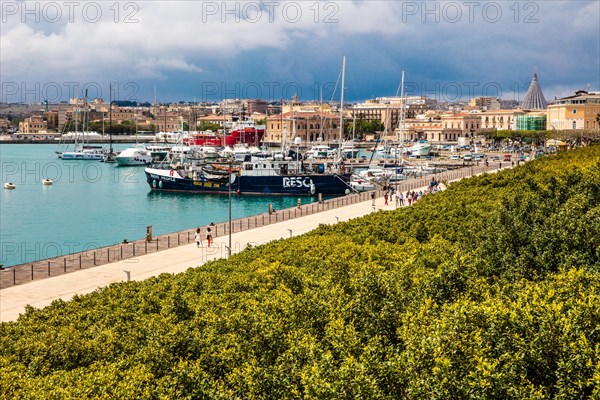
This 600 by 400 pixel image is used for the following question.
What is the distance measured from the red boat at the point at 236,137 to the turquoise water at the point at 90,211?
97.3 feet

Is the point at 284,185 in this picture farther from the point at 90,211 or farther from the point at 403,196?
the point at 90,211

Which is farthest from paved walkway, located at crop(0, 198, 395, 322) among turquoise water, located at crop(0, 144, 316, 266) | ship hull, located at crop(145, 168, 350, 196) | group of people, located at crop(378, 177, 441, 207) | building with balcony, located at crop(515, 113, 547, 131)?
building with balcony, located at crop(515, 113, 547, 131)

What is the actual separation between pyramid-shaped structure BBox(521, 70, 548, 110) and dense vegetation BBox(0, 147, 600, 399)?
169 m

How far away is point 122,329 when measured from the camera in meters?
12.0

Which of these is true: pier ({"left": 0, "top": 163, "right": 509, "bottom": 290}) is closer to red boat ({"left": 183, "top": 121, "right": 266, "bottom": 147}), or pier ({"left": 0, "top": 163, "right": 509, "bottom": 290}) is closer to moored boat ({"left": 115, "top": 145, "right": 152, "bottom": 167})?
moored boat ({"left": 115, "top": 145, "right": 152, "bottom": 167})

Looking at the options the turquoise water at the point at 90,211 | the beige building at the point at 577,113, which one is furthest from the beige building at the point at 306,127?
the turquoise water at the point at 90,211

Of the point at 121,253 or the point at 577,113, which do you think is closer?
the point at 121,253

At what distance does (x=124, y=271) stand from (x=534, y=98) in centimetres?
17340

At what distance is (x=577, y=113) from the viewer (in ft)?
317

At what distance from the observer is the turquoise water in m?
37.5

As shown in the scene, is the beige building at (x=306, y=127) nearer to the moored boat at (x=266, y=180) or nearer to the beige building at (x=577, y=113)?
the beige building at (x=577, y=113)

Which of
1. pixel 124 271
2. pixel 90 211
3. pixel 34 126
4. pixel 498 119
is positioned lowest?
pixel 90 211

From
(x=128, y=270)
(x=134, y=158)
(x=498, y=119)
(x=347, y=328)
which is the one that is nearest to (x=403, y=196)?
(x=128, y=270)

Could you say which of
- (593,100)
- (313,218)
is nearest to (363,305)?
(313,218)
